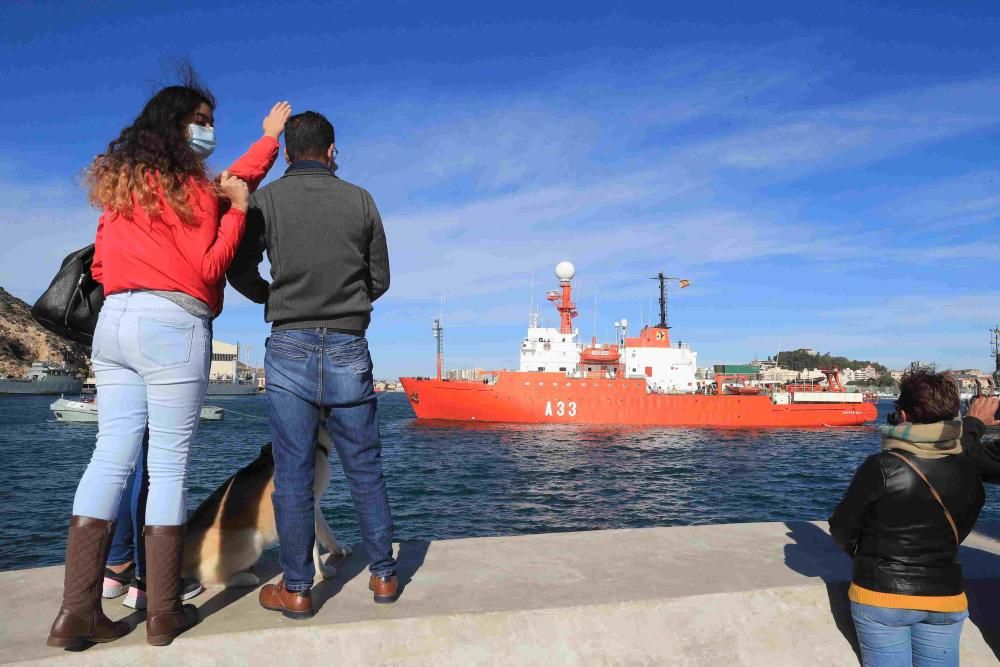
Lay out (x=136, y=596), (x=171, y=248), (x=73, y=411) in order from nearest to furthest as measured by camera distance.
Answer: (x=171, y=248) < (x=136, y=596) < (x=73, y=411)

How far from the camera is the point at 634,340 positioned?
1300 inches

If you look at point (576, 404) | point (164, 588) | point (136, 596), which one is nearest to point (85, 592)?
point (164, 588)

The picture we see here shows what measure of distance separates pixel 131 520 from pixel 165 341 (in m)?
0.83

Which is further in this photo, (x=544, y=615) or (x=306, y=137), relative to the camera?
(x=306, y=137)

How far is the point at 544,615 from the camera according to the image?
160cm

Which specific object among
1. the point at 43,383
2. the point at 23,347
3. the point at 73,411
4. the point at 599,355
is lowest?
the point at 73,411

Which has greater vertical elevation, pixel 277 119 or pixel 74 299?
pixel 277 119

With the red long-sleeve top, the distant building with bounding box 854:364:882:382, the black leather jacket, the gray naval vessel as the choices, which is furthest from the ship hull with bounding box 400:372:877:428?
the distant building with bounding box 854:364:882:382

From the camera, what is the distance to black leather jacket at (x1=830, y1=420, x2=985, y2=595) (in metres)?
1.46

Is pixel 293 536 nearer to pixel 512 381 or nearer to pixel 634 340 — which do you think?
pixel 512 381

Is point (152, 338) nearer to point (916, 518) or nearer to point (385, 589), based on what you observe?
point (385, 589)

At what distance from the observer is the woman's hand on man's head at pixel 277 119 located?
1.88m

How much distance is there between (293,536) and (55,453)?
2023 cm

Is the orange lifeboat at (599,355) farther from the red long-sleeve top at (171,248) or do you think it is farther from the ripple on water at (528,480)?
the red long-sleeve top at (171,248)
